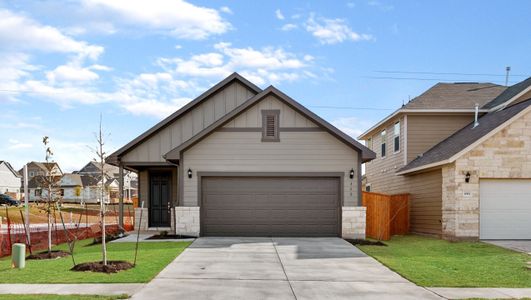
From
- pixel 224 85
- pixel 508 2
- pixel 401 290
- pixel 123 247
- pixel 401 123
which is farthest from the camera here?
pixel 401 123

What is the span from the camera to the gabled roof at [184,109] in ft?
64.5

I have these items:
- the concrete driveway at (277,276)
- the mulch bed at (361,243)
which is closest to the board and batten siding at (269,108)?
the mulch bed at (361,243)

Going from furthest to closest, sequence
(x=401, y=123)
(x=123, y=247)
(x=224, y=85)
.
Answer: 1. (x=401, y=123)
2. (x=224, y=85)
3. (x=123, y=247)

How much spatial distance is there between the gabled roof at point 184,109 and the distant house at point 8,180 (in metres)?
59.9

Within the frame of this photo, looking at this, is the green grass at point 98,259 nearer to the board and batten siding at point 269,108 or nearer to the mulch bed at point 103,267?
the mulch bed at point 103,267

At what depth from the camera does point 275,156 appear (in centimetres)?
1792

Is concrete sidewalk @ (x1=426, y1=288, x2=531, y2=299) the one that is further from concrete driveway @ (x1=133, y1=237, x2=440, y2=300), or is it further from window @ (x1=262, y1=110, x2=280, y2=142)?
window @ (x1=262, y1=110, x2=280, y2=142)

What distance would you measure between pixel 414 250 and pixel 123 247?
8549mm

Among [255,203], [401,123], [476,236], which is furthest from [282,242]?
[401,123]

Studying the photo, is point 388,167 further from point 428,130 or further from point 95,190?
point 95,190

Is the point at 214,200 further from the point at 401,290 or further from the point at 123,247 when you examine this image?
the point at 401,290

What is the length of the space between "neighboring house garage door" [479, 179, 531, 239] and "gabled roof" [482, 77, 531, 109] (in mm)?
4919

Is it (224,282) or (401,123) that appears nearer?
(224,282)

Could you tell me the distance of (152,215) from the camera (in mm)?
22141
